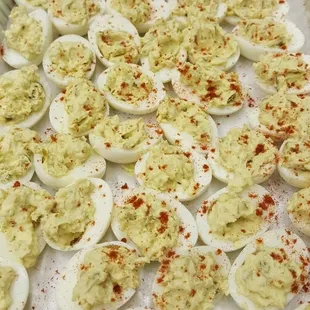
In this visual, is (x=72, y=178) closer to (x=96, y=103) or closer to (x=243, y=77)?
(x=96, y=103)

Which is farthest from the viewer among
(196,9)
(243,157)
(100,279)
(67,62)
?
(196,9)

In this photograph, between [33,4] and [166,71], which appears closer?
[166,71]

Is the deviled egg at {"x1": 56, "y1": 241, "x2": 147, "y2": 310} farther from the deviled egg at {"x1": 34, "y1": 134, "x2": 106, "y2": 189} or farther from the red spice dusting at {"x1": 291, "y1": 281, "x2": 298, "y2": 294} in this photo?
the red spice dusting at {"x1": 291, "y1": 281, "x2": 298, "y2": 294}

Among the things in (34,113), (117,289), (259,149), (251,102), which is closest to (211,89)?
(251,102)

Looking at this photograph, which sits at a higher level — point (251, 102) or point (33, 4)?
point (33, 4)

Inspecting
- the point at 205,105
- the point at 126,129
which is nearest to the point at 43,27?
the point at 126,129

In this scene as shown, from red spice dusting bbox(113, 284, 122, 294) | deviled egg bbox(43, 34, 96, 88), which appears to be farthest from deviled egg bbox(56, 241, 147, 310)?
deviled egg bbox(43, 34, 96, 88)

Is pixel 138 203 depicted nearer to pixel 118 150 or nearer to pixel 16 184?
pixel 118 150
